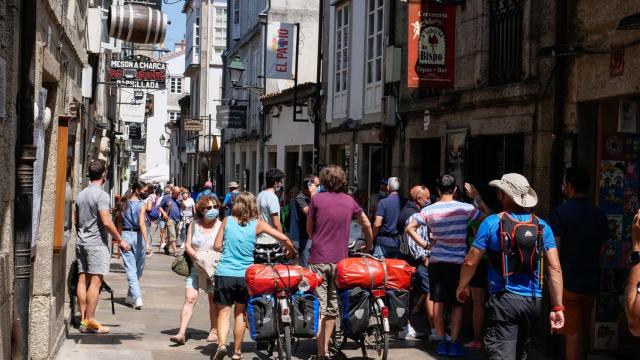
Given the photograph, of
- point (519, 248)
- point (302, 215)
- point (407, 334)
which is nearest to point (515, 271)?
point (519, 248)

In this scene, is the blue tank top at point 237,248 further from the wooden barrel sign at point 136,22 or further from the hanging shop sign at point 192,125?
the hanging shop sign at point 192,125

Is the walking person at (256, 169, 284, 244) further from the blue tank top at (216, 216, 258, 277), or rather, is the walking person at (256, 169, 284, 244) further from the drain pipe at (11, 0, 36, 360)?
the drain pipe at (11, 0, 36, 360)

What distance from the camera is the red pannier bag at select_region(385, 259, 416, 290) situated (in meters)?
9.05

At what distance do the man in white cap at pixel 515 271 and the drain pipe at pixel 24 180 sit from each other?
3.11 metres

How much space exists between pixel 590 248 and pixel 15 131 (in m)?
4.79

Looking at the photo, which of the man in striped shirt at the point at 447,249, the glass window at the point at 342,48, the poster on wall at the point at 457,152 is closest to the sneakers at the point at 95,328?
the man in striped shirt at the point at 447,249

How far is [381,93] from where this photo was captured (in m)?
18.5

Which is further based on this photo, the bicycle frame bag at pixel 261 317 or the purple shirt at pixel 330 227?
the purple shirt at pixel 330 227

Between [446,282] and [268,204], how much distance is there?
9.17ft

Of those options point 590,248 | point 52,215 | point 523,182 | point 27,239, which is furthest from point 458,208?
point 27,239

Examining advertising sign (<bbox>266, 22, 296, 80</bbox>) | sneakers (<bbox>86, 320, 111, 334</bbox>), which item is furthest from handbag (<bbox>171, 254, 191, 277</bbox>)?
advertising sign (<bbox>266, 22, 296, 80</bbox>)

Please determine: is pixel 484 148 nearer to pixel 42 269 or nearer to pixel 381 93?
pixel 381 93

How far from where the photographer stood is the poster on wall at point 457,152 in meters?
14.0

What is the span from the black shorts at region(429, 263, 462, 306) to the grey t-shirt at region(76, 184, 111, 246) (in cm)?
358
